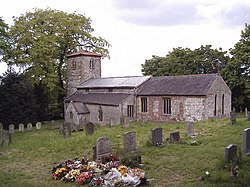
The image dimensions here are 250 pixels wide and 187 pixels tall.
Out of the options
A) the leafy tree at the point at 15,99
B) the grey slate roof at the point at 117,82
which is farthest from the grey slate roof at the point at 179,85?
the leafy tree at the point at 15,99

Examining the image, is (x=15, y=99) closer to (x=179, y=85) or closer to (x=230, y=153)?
(x=179, y=85)

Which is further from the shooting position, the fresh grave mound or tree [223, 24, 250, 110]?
tree [223, 24, 250, 110]

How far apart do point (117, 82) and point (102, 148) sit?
21200 mm

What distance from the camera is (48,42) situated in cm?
3288

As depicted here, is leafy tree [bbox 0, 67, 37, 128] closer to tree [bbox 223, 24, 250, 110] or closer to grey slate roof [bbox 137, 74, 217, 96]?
grey slate roof [bbox 137, 74, 217, 96]

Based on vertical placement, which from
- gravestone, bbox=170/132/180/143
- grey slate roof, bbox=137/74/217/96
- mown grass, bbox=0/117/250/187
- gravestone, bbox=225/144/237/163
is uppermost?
grey slate roof, bbox=137/74/217/96

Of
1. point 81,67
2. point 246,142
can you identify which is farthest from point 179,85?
point 246,142

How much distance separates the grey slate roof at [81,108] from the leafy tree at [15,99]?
4633 millimetres

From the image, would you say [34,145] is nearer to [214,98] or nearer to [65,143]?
[65,143]

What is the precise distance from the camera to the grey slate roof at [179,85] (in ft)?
82.8

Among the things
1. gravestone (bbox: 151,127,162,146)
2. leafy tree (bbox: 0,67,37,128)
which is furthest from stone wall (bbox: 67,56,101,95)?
gravestone (bbox: 151,127,162,146)

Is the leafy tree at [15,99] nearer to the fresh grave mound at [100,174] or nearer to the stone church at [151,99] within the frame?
→ the stone church at [151,99]

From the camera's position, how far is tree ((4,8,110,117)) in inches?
1257

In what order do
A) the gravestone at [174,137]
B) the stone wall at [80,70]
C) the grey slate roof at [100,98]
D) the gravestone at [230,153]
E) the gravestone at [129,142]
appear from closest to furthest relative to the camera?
the gravestone at [230,153] < the gravestone at [129,142] < the gravestone at [174,137] < the grey slate roof at [100,98] < the stone wall at [80,70]
